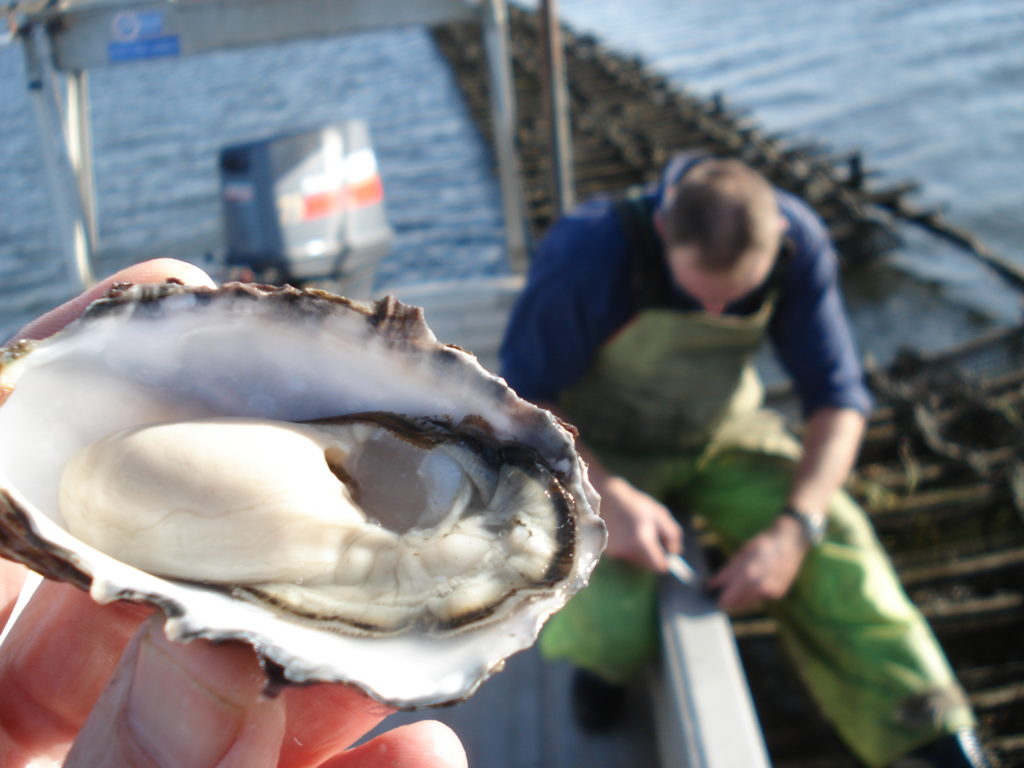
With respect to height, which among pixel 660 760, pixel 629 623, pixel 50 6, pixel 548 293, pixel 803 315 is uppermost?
pixel 50 6

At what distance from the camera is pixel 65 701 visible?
1133 mm

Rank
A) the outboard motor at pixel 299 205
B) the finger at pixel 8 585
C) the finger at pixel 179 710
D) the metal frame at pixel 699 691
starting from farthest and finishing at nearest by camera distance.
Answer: the outboard motor at pixel 299 205 → the metal frame at pixel 699 691 → the finger at pixel 8 585 → the finger at pixel 179 710

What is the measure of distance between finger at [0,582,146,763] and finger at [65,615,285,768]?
0.95 ft

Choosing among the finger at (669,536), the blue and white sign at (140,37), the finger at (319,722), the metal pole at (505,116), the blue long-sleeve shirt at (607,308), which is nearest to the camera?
the finger at (319,722)

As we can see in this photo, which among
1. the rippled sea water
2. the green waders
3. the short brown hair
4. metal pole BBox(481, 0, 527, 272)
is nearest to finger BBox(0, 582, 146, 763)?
the green waders

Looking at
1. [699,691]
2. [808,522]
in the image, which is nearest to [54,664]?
[699,691]

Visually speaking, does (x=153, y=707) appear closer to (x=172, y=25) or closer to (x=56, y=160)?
(x=172, y=25)

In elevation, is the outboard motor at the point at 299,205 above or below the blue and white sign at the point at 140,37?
below

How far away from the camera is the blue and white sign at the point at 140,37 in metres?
3.39

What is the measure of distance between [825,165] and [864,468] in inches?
178

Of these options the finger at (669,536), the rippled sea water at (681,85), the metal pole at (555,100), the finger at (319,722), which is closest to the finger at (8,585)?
the finger at (319,722)

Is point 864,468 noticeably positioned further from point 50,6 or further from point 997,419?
point 50,6

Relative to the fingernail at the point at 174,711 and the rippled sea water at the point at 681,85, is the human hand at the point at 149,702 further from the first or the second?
the rippled sea water at the point at 681,85

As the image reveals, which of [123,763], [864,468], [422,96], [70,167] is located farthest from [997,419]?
[422,96]
